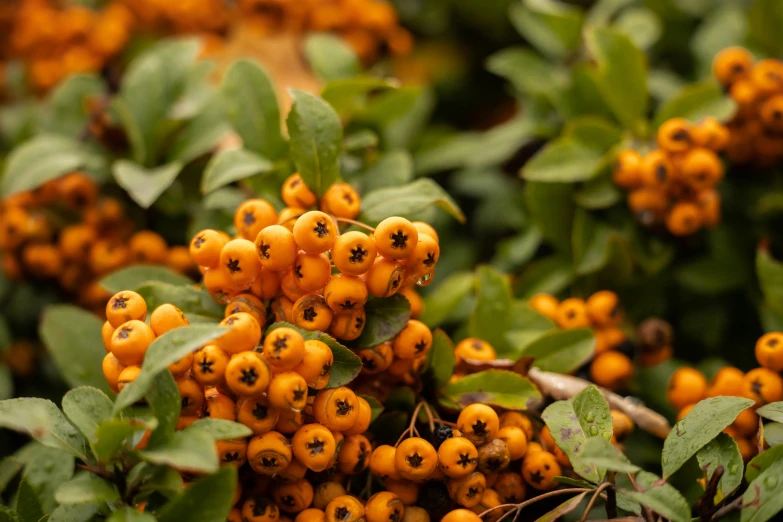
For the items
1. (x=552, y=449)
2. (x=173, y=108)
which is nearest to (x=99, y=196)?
(x=173, y=108)

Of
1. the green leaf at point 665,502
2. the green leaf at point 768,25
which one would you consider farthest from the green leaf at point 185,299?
the green leaf at point 768,25

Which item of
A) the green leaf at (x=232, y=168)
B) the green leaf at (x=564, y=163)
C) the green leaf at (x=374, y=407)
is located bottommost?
the green leaf at (x=374, y=407)

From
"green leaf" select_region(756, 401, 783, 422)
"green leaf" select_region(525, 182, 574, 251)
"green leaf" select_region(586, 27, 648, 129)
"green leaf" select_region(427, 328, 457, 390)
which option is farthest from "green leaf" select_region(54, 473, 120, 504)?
"green leaf" select_region(586, 27, 648, 129)

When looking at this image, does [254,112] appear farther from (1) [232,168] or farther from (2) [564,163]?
(2) [564,163]

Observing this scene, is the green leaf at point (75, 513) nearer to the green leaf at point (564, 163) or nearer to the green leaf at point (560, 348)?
the green leaf at point (560, 348)

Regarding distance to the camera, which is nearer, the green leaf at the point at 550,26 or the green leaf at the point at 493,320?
the green leaf at the point at 493,320

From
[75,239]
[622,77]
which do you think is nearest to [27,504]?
[75,239]
